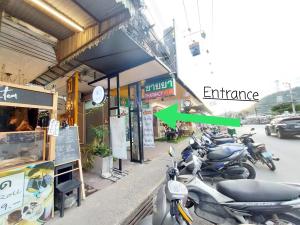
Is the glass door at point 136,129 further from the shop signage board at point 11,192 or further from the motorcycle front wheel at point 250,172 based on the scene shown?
the shop signage board at point 11,192

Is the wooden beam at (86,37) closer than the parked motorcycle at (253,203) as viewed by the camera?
No

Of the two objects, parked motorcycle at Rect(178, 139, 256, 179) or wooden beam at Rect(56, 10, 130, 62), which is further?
parked motorcycle at Rect(178, 139, 256, 179)

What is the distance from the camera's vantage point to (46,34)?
3.97 metres

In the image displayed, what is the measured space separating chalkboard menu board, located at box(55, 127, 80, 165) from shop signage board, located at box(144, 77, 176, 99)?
333 centimetres

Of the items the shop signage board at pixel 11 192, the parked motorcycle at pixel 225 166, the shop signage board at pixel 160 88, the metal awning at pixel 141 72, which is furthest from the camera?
the shop signage board at pixel 160 88

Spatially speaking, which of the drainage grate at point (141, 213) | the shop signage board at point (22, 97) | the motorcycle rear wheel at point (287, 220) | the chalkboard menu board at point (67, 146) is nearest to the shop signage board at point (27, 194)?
the chalkboard menu board at point (67, 146)

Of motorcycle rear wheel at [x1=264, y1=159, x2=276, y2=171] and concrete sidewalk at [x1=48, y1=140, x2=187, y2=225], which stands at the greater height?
motorcycle rear wheel at [x1=264, y1=159, x2=276, y2=171]

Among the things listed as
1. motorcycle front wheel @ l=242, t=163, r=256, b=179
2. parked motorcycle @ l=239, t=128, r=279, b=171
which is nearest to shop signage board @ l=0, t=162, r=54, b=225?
motorcycle front wheel @ l=242, t=163, r=256, b=179

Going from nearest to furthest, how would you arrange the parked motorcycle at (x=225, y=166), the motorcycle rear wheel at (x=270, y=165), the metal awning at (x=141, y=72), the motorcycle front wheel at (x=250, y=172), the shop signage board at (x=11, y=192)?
1. the shop signage board at (x=11, y=192)
2. the parked motorcycle at (x=225, y=166)
3. the motorcycle front wheel at (x=250, y=172)
4. the metal awning at (x=141, y=72)
5. the motorcycle rear wheel at (x=270, y=165)

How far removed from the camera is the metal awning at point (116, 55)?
11.9ft

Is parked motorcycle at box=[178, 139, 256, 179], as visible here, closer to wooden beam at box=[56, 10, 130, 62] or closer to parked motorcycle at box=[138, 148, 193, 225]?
parked motorcycle at box=[138, 148, 193, 225]

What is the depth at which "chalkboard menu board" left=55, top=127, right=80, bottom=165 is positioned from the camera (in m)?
3.47

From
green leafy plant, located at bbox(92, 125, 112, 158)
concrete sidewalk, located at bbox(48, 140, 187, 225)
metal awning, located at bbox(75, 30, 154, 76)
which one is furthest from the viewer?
green leafy plant, located at bbox(92, 125, 112, 158)

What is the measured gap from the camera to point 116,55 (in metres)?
4.29
